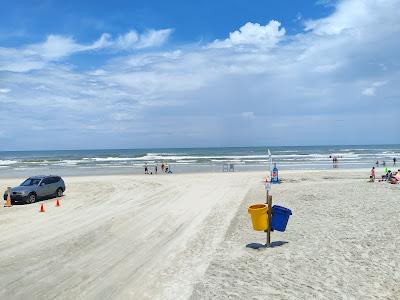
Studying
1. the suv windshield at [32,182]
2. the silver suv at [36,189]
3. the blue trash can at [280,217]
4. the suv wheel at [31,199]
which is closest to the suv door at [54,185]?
the silver suv at [36,189]

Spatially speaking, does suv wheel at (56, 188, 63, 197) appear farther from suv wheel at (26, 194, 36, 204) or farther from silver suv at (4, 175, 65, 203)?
suv wheel at (26, 194, 36, 204)

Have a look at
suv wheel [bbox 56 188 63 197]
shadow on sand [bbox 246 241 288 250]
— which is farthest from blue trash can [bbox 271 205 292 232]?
suv wheel [bbox 56 188 63 197]

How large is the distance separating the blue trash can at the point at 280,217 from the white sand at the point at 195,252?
63 centimetres

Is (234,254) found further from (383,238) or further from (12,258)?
(12,258)

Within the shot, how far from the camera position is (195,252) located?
1166 cm

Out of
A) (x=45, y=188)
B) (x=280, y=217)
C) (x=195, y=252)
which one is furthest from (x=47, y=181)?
(x=280, y=217)

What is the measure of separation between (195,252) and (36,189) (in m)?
15.7

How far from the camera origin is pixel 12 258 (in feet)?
36.6

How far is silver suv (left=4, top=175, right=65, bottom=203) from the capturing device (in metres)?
23.4

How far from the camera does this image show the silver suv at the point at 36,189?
23.4 meters

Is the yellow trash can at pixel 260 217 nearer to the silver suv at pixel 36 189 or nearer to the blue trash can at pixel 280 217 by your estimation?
the blue trash can at pixel 280 217

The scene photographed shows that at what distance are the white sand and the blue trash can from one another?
632 millimetres

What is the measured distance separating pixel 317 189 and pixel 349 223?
10975mm

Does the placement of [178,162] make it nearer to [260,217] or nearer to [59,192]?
[59,192]
